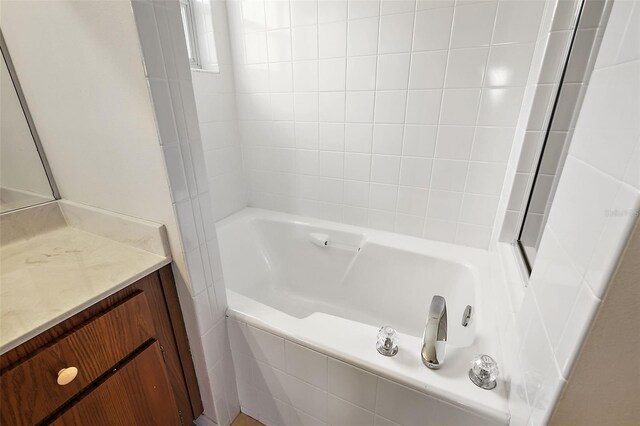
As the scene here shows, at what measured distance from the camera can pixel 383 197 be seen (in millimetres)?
1471

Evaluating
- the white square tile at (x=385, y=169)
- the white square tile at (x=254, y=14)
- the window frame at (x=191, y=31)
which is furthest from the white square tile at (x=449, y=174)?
the window frame at (x=191, y=31)

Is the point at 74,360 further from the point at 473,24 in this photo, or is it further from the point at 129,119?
the point at 473,24

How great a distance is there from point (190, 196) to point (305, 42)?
3.38 feet

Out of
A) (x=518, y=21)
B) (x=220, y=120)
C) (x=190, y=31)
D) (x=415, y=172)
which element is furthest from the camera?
(x=220, y=120)

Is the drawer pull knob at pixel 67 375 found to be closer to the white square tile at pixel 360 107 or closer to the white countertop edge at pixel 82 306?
the white countertop edge at pixel 82 306

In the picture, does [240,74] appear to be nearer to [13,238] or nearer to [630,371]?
[13,238]

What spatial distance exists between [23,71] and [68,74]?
0.83 ft

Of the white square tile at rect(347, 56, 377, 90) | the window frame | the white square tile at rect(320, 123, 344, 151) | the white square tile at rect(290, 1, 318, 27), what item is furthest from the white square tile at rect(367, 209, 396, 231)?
the window frame

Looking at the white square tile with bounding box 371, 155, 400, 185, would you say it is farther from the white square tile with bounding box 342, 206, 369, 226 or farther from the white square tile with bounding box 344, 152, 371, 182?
the white square tile with bounding box 342, 206, 369, 226

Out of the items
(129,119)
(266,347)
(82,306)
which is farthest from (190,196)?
(266,347)

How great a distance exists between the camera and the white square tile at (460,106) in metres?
1.16

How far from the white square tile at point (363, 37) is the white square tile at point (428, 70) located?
19 cm

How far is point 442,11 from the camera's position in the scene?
1100mm

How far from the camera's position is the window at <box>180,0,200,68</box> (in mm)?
1413
